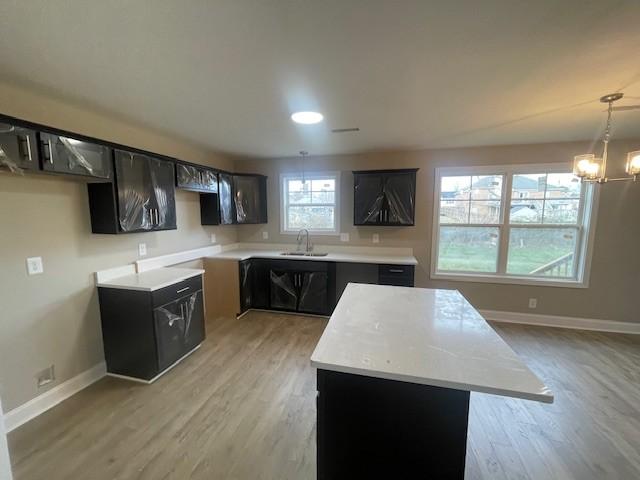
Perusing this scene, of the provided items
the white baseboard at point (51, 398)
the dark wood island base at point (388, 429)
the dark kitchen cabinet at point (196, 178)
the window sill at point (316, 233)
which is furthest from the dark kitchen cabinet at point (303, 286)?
the dark wood island base at point (388, 429)

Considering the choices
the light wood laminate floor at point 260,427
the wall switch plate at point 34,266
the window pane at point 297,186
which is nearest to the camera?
the light wood laminate floor at point 260,427

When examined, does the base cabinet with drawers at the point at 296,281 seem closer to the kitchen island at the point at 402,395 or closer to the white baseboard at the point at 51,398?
the white baseboard at the point at 51,398

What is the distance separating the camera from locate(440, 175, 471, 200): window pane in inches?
143

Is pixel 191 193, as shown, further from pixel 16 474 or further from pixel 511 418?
pixel 511 418

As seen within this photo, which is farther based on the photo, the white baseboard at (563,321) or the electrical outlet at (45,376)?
the white baseboard at (563,321)

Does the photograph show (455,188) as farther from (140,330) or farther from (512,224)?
(140,330)

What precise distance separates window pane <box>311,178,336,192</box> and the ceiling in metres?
1.57

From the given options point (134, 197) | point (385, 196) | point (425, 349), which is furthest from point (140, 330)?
point (385, 196)

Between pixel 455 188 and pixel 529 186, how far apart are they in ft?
2.89

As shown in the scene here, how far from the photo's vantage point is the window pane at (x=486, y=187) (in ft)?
11.6

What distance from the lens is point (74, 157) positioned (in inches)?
75.0

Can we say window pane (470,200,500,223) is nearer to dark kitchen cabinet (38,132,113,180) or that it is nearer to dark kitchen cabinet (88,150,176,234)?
dark kitchen cabinet (88,150,176,234)

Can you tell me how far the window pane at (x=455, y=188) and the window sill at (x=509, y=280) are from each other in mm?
1091

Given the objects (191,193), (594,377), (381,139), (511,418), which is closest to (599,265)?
(594,377)
